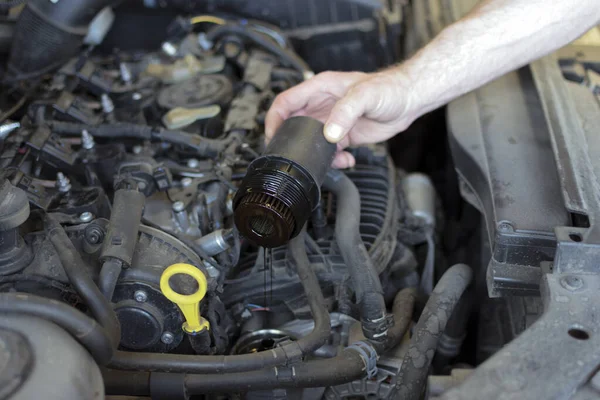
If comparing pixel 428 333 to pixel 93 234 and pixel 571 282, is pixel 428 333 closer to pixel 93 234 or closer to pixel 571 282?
pixel 571 282

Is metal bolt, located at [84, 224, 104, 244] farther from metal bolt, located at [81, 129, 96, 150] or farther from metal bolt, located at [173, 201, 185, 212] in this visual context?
metal bolt, located at [81, 129, 96, 150]

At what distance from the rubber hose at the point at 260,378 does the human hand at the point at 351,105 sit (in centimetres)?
48

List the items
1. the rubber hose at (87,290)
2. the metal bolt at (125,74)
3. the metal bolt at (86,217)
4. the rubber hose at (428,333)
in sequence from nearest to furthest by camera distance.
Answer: the rubber hose at (87,290), the rubber hose at (428,333), the metal bolt at (86,217), the metal bolt at (125,74)

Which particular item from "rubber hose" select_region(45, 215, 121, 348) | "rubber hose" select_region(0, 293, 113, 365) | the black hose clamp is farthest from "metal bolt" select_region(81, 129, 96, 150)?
the black hose clamp

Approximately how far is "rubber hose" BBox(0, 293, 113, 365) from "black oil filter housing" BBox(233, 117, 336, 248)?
0.38m

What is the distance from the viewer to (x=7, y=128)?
153 centimetres

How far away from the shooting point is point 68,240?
115 cm

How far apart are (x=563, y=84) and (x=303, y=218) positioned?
881 mm

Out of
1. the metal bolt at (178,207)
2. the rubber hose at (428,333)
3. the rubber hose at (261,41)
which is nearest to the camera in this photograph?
the rubber hose at (428,333)

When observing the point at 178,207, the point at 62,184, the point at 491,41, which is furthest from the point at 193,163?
the point at 491,41

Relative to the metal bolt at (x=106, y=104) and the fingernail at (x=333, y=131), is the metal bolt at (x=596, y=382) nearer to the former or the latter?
the fingernail at (x=333, y=131)

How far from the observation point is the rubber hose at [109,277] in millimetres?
1091

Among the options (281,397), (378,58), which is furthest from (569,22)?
(281,397)

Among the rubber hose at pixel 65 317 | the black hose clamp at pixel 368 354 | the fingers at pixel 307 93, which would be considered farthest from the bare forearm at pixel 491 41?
the rubber hose at pixel 65 317
